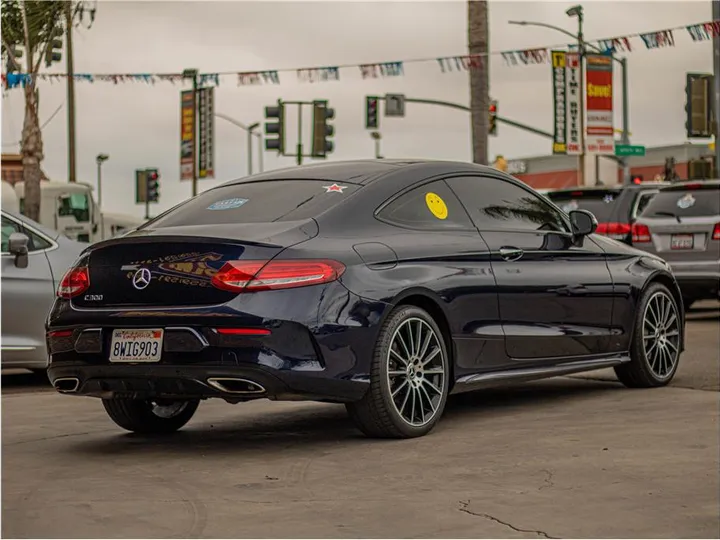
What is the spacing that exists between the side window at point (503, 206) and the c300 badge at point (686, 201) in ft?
30.3

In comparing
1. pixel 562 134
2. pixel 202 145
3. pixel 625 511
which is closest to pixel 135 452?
pixel 625 511

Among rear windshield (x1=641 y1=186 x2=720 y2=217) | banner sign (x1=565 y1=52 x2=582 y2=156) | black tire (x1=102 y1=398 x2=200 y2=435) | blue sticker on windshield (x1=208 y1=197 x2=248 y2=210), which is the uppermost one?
banner sign (x1=565 y1=52 x2=582 y2=156)

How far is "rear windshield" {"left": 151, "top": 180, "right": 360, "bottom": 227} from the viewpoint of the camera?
7617 millimetres

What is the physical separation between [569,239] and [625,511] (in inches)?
147

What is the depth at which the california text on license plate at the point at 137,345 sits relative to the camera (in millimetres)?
7066

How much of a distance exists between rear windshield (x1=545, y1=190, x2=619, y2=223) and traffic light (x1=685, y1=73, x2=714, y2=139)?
33.1ft

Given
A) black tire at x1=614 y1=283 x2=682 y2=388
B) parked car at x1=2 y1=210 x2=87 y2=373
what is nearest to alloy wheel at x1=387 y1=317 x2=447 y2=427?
black tire at x1=614 y1=283 x2=682 y2=388

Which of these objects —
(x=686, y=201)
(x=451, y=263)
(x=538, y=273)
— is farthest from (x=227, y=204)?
(x=686, y=201)

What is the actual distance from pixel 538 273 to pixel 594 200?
11.0m

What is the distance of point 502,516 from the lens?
5.50 m

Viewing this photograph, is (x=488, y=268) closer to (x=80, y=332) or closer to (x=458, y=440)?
(x=458, y=440)

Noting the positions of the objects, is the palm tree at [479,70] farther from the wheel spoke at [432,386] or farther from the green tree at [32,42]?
the wheel spoke at [432,386]

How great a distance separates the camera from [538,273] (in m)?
8.64

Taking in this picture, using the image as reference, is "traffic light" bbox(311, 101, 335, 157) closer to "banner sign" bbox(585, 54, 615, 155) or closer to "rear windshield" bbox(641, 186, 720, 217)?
"banner sign" bbox(585, 54, 615, 155)
